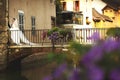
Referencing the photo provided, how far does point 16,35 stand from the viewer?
21.2 m

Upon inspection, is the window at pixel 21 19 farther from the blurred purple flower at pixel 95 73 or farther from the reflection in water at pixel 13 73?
the blurred purple flower at pixel 95 73

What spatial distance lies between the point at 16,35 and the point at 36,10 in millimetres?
5087

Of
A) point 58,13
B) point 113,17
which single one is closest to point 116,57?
point 58,13

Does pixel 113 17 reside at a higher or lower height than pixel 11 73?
higher

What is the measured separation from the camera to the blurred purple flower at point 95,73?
104cm

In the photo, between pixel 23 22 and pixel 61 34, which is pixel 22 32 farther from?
pixel 61 34

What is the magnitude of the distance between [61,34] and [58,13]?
16.7 metres

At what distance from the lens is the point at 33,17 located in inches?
1005

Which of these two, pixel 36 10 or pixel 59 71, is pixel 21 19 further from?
pixel 59 71

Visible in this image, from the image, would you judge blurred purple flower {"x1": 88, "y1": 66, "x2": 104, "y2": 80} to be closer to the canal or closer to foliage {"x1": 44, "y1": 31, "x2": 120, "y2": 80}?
Answer: foliage {"x1": 44, "y1": 31, "x2": 120, "y2": 80}

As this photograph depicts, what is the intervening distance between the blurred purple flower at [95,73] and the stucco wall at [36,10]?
70.0 feet

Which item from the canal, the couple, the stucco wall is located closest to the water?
the canal

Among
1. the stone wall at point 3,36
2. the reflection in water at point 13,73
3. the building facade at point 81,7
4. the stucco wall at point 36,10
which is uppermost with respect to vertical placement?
the building facade at point 81,7

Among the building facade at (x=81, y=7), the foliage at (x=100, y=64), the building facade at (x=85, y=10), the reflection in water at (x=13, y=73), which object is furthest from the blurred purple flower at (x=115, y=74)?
the building facade at (x=81, y=7)
